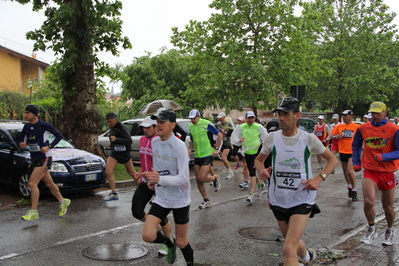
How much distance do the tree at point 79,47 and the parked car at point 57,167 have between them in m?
2.40

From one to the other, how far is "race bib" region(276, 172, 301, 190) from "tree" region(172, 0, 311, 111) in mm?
14611

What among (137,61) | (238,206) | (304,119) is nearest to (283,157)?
(238,206)

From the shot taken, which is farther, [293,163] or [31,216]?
[31,216]

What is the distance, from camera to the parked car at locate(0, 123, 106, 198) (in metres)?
8.88

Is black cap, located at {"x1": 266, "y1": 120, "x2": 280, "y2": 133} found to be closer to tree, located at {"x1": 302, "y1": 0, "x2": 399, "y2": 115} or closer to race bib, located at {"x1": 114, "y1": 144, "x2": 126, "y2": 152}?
race bib, located at {"x1": 114, "y1": 144, "x2": 126, "y2": 152}

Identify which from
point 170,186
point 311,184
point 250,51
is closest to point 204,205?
point 170,186

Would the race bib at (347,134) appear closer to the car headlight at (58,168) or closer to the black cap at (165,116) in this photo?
the black cap at (165,116)

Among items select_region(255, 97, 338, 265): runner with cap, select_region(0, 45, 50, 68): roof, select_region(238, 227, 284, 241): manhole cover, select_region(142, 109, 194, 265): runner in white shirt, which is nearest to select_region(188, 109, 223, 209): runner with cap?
select_region(238, 227, 284, 241): manhole cover

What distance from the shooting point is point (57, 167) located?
892 centimetres

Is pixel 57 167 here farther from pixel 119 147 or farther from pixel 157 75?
pixel 157 75

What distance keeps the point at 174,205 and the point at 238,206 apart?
436cm

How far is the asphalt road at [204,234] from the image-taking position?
203 inches

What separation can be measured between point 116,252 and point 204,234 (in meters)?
1.49

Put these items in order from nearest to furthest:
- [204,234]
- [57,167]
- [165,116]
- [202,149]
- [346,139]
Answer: [165,116] < [204,234] < [202,149] < [57,167] < [346,139]
